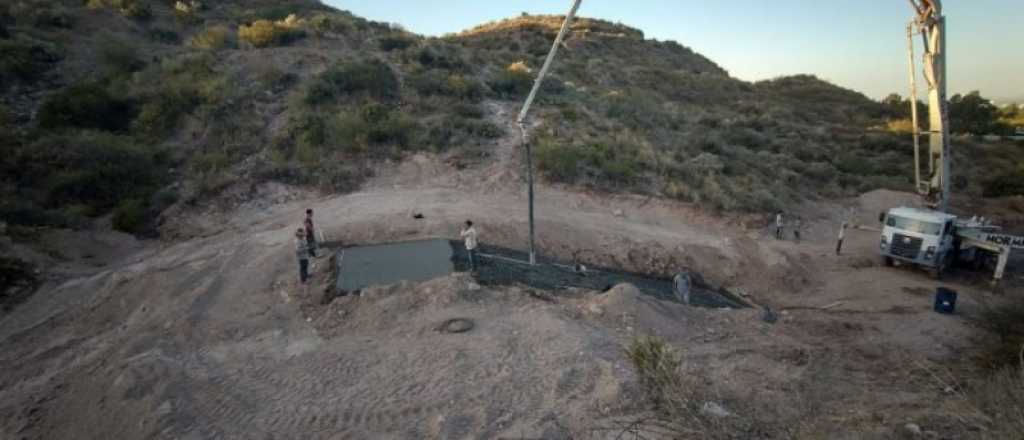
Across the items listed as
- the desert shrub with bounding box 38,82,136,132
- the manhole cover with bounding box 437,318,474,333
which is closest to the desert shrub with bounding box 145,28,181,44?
the desert shrub with bounding box 38,82,136,132

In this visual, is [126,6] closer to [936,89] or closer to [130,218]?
[130,218]

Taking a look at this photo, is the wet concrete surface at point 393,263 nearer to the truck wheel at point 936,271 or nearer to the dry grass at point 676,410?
the dry grass at point 676,410

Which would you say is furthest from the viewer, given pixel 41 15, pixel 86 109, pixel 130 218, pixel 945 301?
pixel 41 15

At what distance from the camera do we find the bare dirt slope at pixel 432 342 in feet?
21.8

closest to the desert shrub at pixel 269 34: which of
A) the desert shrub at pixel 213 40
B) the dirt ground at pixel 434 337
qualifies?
the desert shrub at pixel 213 40

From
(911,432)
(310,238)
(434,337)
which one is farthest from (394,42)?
(911,432)

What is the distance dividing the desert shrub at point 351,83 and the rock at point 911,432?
2045 centimetres

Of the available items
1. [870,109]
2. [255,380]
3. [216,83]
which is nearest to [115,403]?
[255,380]

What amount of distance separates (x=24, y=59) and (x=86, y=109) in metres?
5.66

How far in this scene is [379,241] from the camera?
42.5 feet

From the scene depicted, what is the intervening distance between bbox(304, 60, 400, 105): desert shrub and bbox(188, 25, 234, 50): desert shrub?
7.31m

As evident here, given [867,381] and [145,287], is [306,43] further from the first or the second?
[867,381]

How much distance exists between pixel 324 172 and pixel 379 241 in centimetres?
523

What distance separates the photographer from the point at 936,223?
41.2 feet
